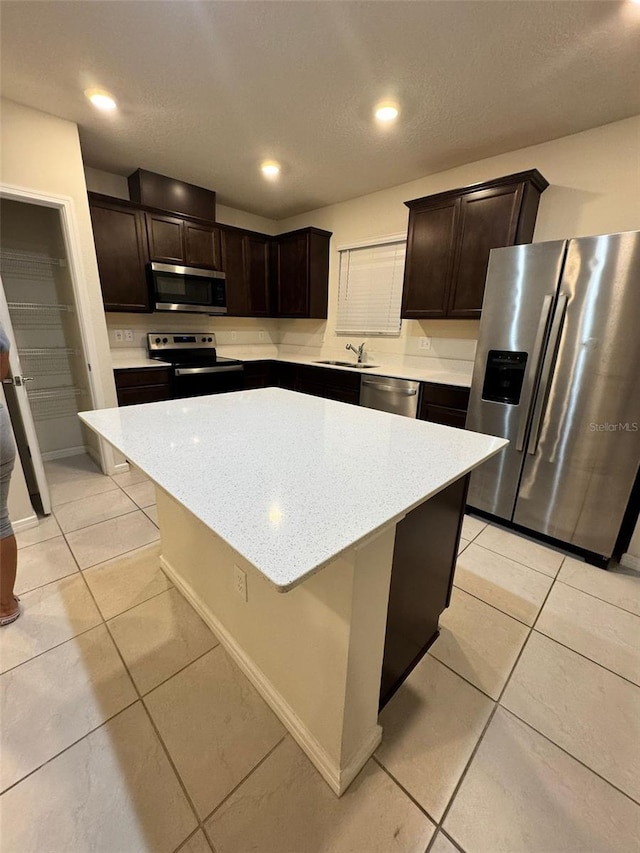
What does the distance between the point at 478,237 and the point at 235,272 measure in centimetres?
250

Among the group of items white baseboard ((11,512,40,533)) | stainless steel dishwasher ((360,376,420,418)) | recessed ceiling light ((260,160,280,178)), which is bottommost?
white baseboard ((11,512,40,533))

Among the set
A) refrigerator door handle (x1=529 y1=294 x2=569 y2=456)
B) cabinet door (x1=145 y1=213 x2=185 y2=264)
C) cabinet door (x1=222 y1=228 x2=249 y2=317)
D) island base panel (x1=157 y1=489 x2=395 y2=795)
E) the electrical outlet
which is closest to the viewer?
island base panel (x1=157 y1=489 x2=395 y2=795)

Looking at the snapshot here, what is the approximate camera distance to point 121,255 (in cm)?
299

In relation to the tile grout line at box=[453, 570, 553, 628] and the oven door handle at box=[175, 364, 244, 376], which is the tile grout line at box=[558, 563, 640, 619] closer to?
the tile grout line at box=[453, 570, 553, 628]

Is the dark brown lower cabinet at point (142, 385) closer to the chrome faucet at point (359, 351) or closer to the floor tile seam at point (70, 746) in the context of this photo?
the chrome faucet at point (359, 351)

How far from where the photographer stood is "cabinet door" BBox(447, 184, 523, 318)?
238cm

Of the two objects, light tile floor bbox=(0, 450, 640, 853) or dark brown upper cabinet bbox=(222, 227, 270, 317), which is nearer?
light tile floor bbox=(0, 450, 640, 853)

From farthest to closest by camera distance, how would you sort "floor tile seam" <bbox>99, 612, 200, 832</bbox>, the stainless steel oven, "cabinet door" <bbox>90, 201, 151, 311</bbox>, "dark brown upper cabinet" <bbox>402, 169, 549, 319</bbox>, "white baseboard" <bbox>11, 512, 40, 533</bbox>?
the stainless steel oven, "cabinet door" <bbox>90, 201, 151, 311</bbox>, "dark brown upper cabinet" <bbox>402, 169, 549, 319</bbox>, "white baseboard" <bbox>11, 512, 40, 533</bbox>, "floor tile seam" <bbox>99, 612, 200, 832</bbox>

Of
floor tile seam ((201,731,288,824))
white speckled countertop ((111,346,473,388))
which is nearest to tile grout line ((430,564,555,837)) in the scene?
floor tile seam ((201,731,288,824))

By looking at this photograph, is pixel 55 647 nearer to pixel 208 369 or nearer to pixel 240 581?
pixel 240 581

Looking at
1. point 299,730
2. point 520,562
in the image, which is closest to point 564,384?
point 520,562

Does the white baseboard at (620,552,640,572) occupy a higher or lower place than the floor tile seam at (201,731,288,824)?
higher

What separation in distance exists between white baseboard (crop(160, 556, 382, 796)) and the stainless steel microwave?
2.83m

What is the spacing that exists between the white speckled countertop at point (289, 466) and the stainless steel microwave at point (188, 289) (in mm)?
2142
